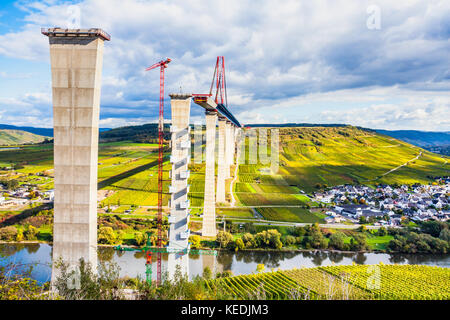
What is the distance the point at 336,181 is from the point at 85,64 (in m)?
51.4

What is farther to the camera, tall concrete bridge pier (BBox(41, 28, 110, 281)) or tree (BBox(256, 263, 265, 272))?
tree (BBox(256, 263, 265, 272))

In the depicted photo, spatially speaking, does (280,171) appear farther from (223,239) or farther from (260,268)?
(260,268)

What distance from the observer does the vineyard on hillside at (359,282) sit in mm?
17500

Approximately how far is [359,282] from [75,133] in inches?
792

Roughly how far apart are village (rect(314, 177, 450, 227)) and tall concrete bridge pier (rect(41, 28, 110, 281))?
3016 centimetres

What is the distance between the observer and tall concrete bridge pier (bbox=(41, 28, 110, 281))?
12.4 meters

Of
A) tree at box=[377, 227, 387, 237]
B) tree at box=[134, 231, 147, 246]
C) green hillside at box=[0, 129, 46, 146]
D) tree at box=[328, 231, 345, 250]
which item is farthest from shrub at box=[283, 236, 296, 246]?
green hillside at box=[0, 129, 46, 146]

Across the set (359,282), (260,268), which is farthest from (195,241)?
(359,282)

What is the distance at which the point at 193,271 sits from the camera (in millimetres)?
22484

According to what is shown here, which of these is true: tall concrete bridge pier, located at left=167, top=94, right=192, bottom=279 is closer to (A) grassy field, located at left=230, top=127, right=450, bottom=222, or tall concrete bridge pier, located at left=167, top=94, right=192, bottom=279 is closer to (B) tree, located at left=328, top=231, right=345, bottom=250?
(B) tree, located at left=328, top=231, right=345, bottom=250

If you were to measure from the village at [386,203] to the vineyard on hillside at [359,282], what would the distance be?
13.4 m

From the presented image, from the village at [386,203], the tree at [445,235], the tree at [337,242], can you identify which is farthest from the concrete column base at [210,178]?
the tree at [445,235]

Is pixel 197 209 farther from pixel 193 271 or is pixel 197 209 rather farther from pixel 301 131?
pixel 301 131
